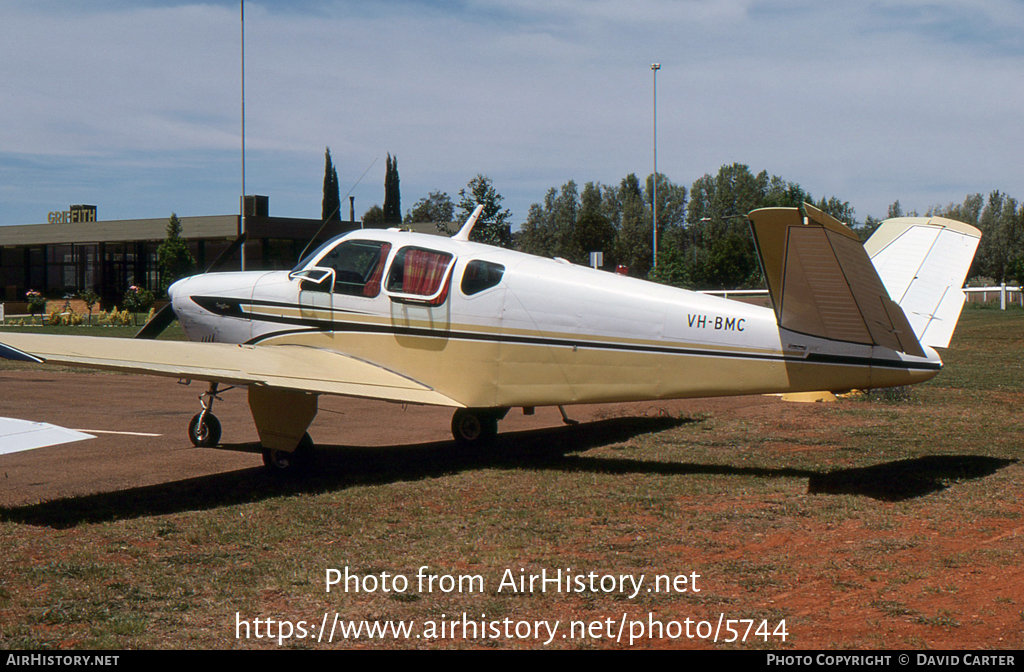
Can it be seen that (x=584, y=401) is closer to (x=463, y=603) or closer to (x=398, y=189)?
(x=463, y=603)

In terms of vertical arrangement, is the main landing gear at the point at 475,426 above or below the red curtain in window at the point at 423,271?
below

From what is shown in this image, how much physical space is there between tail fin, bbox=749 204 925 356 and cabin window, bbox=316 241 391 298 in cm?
443

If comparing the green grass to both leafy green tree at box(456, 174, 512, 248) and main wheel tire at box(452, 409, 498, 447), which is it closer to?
main wheel tire at box(452, 409, 498, 447)

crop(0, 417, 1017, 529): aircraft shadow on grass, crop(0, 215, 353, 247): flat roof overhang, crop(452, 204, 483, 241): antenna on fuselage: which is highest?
crop(0, 215, 353, 247): flat roof overhang

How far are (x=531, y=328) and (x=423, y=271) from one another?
1442 millimetres

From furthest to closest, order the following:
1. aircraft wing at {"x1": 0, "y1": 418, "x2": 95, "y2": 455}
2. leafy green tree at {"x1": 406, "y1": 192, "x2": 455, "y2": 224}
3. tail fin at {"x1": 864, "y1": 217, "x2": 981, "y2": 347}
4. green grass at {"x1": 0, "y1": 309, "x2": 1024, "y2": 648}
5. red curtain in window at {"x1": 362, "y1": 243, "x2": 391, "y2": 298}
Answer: leafy green tree at {"x1": 406, "y1": 192, "x2": 455, "y2": 224}, red curtain in window at {"x1": 362, "y1": 243, "x2": 391, "y2": 298}, tail fin at {"x1": 864, "y1": 217, "x2": 981, "y2": 347}, aircraft wing at {"x1": 0, "y1": 418, "x2": 95, "y2": 455}, green grass at {"x1": 0, "y1": 309, "x2": 1024, "y2": 648}

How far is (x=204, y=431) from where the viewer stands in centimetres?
1065

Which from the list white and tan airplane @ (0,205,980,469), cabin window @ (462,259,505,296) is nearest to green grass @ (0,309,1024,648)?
white and tan airplane @ (0,205,980,469)

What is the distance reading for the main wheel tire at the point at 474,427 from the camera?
10656 mm

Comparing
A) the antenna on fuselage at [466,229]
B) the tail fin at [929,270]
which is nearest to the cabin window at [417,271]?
the antenna on fuselage at [466,229]

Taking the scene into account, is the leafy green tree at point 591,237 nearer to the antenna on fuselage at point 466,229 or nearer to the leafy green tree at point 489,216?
the leafy green tree at point 489,216

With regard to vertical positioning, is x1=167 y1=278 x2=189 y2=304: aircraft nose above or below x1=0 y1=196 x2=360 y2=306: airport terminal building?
below

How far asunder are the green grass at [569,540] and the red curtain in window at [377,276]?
209cm

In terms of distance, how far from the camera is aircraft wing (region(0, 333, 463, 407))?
7258mm
